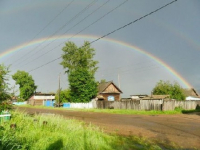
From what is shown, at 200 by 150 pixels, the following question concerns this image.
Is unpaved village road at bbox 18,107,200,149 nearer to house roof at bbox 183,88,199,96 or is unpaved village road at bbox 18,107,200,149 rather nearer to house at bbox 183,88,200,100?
house at bbox 183,88,200,100

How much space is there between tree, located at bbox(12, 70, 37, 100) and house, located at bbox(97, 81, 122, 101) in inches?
1592

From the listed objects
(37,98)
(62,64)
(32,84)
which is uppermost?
(62,64)

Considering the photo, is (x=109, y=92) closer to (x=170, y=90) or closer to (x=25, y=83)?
(x=170, y=90)

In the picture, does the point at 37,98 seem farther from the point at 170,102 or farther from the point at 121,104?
the point at 170,102

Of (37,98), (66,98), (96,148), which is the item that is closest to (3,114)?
(96,148)

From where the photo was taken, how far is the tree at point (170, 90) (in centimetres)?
5720

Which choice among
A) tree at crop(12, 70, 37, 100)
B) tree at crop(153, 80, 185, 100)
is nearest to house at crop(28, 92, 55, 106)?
tree at crop(12, 70, 37, 100)

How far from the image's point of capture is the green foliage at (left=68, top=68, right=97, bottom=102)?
42.0 metres

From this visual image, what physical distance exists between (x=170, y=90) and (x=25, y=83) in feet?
179

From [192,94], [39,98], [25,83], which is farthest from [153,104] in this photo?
[25,83]

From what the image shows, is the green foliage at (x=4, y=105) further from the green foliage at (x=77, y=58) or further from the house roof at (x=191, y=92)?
the house roof at (x=191, y=92)

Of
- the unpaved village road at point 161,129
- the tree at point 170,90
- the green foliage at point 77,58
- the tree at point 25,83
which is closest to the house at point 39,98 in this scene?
the tree at point 25,83

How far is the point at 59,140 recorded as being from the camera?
6945mm

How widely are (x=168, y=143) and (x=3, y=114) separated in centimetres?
870
